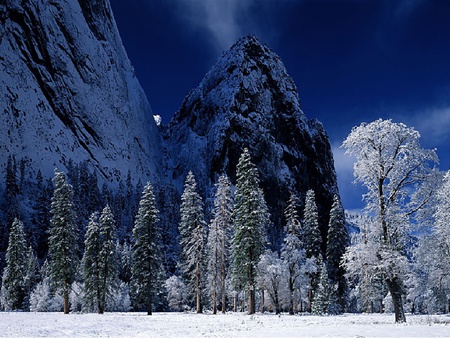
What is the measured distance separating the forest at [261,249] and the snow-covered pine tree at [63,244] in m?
0.11

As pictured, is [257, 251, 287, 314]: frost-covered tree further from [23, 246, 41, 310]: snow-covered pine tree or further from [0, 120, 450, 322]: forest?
[23, 246, 41, 310]: snow-covered pine tree

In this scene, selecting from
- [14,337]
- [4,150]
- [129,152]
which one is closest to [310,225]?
[14,337]

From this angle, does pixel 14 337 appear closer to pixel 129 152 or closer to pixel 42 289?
pixel 42 289

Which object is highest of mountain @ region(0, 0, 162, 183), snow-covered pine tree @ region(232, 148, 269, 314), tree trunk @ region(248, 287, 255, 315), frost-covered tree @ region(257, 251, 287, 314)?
mountain @ region(0, 0, 162, 183)

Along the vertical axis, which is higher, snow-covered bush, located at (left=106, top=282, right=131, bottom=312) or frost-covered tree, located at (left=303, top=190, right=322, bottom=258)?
frost-covered tree, located at (left=303, top=190, right=322, bottom=258)

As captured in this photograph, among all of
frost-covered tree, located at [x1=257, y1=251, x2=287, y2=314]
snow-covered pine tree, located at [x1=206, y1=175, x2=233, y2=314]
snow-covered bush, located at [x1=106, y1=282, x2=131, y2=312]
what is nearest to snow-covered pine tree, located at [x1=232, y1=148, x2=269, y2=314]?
frost-covered tree, located at [x1=257, y1=251, x2=287, y2=314]

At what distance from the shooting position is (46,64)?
524 feet

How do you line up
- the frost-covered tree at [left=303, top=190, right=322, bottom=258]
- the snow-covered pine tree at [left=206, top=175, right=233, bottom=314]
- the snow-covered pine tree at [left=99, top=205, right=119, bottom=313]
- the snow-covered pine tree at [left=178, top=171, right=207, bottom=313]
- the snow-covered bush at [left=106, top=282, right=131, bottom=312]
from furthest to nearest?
the snow-covered bush at [left=106, top=282, right=131, bottom=312], the frost-covered tree at [left=303, top=190, right=322, bottom=258], the snow-covered pine tree at [left=99, top=205, right=119, bottom=313], the snow-covered pine tree at [left=178, top=171, right=207, bottom=313], the snow-covered pine tree at [left=206, top=175, right=233, bottom=314]

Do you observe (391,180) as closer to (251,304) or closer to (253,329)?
(253,329)

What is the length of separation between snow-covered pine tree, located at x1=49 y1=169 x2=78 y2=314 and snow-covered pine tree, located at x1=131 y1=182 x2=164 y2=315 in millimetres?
6792

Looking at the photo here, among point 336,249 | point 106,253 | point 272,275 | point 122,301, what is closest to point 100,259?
point 106,253

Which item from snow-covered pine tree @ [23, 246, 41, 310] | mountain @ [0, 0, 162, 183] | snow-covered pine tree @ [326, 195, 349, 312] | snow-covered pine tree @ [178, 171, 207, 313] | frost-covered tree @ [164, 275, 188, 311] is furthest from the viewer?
mountain @ [0, 0, 162, 183]

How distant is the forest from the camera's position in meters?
18.5

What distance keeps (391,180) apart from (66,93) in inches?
6555
